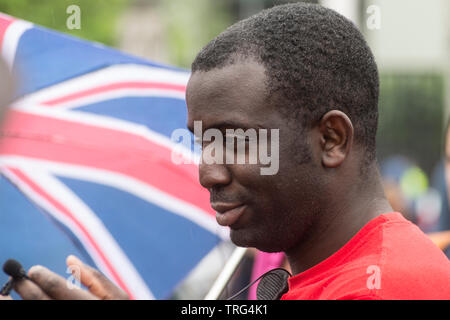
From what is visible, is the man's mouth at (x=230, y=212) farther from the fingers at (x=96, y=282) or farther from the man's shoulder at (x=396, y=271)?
the fingers at (x=96, y=282)

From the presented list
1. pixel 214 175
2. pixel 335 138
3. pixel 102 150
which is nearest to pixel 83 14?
pixel 102 150

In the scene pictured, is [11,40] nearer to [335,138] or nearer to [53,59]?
[53,59]

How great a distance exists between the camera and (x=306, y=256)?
1.85 meters

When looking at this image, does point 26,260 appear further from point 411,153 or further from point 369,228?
point 411,153

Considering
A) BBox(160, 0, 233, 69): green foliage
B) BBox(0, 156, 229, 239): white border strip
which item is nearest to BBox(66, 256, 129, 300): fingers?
BBox(0, 156, 229, 239): white border strip

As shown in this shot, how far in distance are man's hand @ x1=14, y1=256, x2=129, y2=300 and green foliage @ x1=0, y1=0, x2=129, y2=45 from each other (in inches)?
298

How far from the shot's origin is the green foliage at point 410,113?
9.79 m

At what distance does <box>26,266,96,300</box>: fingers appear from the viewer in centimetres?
215

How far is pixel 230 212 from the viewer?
1834mm

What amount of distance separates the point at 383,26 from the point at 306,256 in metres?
9.80

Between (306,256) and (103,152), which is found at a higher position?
(103,152)

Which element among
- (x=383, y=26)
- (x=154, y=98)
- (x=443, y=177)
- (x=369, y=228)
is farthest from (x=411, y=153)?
(x=369, y=228)

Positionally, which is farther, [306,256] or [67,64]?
[67,64]

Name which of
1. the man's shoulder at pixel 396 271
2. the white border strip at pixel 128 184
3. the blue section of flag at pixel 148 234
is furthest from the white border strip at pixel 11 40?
the man's shoulder at pixel 396 271
